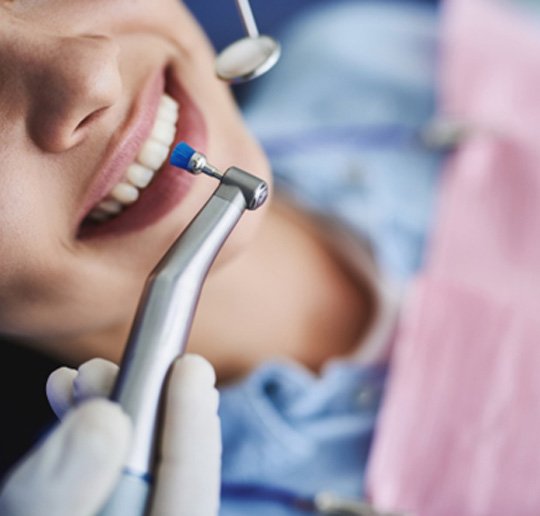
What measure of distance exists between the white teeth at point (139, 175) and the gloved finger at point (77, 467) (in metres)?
0.22

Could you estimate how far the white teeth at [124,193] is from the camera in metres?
0.52

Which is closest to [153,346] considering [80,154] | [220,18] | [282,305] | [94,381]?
[94,381]

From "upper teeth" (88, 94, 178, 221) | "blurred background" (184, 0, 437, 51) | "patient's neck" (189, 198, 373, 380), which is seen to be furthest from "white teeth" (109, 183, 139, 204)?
"blurred background" (184, 0, 437, 51)

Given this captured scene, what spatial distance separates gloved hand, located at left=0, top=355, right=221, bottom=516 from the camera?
0.33 m

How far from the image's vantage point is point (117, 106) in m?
0.51

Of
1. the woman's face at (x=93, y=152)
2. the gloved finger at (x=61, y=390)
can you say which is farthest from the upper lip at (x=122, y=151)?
the gloved finger at (x=61, y=390)

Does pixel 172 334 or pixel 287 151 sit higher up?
pixel 287 151

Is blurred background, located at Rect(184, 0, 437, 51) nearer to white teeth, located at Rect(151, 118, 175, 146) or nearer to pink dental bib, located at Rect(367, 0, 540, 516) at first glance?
pink dental bib, located at Rect(367, 0, 540, 516)

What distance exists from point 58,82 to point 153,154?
0.08 meters

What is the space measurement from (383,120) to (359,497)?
457 millimetres

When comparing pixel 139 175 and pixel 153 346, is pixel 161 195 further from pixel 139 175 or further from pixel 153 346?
pixel 153 346

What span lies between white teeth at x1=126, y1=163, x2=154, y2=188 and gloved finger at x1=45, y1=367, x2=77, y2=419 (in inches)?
6.5

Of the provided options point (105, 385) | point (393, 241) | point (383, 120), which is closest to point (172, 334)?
point (105, 385)

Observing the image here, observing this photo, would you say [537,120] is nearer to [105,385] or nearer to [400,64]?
[400,64]
